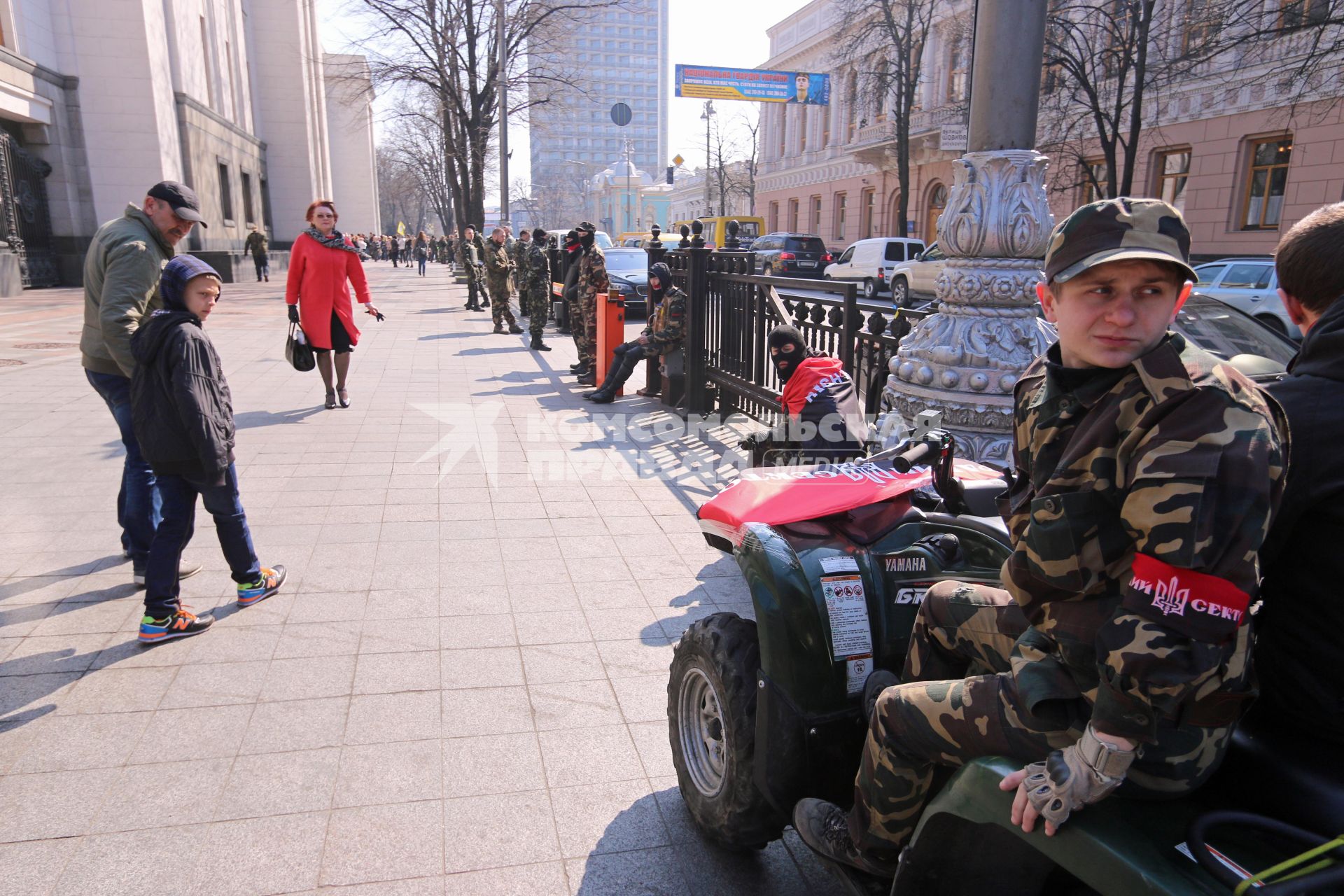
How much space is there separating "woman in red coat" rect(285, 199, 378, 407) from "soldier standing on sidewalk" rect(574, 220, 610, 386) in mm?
3063

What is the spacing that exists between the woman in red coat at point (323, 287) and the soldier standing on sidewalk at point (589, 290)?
3063 millimetres

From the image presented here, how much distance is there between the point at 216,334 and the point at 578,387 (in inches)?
304

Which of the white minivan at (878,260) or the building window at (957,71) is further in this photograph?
the building window at (957,71)

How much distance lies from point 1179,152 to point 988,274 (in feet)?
82.0

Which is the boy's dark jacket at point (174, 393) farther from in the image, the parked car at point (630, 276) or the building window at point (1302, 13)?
the building window at point (1302, 13)

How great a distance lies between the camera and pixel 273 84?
42.0m

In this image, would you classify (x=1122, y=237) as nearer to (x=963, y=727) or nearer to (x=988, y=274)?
(x=963, y=727)

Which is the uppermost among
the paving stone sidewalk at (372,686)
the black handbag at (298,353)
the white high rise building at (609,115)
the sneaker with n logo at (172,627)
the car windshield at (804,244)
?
the white high rise building at (609,115)

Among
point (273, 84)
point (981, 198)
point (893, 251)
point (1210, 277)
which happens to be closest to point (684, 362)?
point (981, 198)

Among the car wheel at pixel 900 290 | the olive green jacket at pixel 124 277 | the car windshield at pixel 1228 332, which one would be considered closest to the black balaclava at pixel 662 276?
the car windshield at pixel 1228 332

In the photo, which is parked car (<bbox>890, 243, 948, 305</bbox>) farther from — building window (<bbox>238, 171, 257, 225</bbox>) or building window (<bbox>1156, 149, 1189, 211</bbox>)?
building window (<bbox>238, 171, 257, 225</bbox>)

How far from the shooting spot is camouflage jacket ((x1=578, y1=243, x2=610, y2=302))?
1130 centimetres

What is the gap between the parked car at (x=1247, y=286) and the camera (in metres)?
15.7

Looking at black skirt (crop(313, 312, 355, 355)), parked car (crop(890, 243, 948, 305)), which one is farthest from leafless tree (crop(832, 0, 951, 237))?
black skirt (crop(313, 312, 355, 355))
